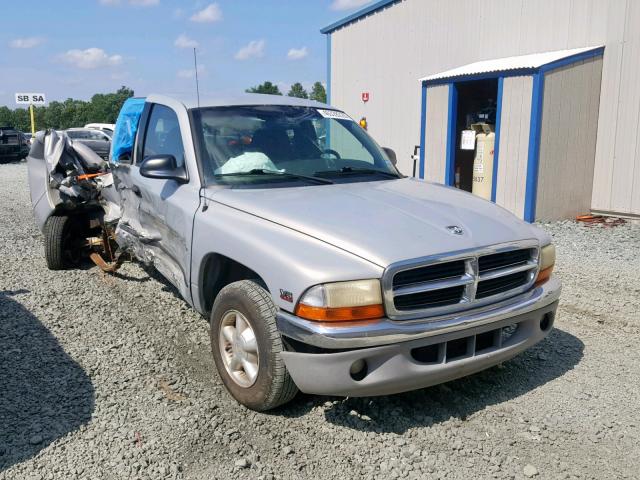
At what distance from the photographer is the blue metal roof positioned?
1319 centimetres

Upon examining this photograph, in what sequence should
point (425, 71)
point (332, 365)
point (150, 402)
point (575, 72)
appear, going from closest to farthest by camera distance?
1. point (332, 365)
2. point (150, 402)
3. point (575, 72)
4. point (425, 71)

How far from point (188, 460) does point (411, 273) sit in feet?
4.91

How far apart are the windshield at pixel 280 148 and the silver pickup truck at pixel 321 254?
0.01 meters

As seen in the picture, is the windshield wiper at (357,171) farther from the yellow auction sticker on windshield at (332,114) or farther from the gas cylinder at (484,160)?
the gas cylinder at (484,160)

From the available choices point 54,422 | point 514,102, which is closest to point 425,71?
point 514,102

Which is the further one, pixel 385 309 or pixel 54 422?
pixel 54 422

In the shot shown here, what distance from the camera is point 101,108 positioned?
6906 cm

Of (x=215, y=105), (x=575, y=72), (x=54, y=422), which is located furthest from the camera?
(x=575, y=72)

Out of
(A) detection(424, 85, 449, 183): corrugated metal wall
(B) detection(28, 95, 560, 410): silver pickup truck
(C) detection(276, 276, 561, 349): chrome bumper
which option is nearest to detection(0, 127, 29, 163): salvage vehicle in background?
(A) detection(424, 85, 449, 183): corrugated metal wall

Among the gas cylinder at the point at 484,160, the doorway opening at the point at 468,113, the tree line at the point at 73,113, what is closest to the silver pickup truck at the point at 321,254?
the gas cylinder at the point at 484,160

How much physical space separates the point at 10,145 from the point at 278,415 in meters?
25.8

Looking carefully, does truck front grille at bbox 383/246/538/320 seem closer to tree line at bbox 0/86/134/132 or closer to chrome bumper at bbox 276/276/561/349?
chrome bumper at bbox 276/276/561/349

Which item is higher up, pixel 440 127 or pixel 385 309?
pixel 440 127

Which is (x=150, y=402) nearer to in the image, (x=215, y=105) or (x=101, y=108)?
(x=215, y=105)
